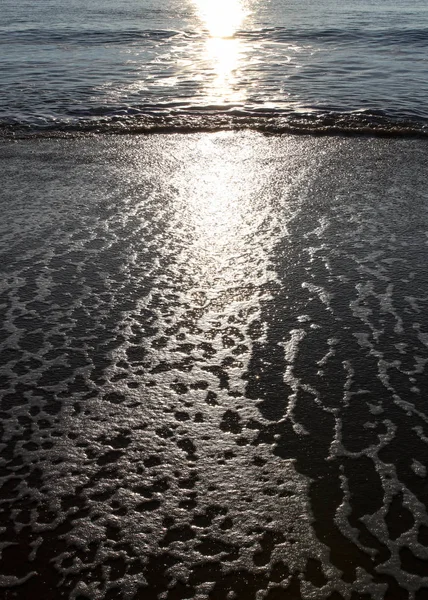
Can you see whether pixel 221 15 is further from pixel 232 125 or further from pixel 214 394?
pixel 214 394

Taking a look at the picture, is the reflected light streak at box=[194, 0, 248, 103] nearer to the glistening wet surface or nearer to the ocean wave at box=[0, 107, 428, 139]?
the ocean wave at box=[0, 107, 428, 139]

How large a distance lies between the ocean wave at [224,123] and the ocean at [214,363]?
7 centimetres

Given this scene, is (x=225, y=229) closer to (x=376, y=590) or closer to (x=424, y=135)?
(x=376, y=590)

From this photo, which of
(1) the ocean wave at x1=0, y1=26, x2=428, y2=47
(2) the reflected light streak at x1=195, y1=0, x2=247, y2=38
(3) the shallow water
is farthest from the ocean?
(2) the reflected light streak at x1=195, y1=0, x2=247, y2=38

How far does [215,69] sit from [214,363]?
335 inches

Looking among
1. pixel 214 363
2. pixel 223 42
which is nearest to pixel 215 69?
pixel 223 42

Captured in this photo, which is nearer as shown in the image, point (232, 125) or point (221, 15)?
point (232, 125)

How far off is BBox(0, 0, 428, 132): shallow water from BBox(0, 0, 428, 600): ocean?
675 millimetres

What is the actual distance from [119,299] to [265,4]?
751 inches

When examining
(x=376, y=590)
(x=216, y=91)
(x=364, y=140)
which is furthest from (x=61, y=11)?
(x=376, y=590)

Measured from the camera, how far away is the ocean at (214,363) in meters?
1.96

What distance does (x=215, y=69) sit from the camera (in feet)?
34.3

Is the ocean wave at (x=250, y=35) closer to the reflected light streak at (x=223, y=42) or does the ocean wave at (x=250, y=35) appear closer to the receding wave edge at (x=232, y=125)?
the reflected light streak at (x=223, y=42)

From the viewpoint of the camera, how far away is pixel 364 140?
6.60m
